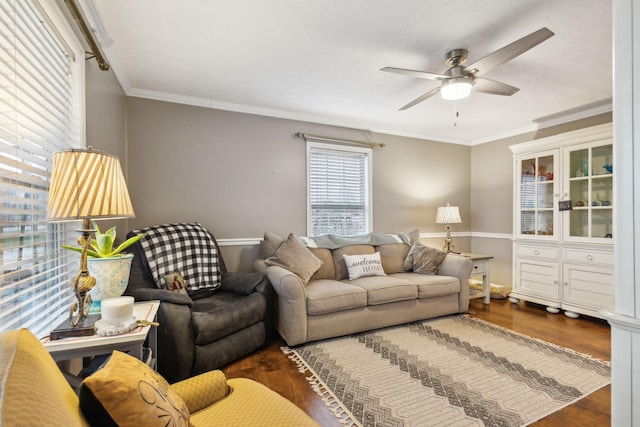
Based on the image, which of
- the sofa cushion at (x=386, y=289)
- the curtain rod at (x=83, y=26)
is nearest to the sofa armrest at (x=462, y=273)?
the sofa cushion at (x=386, y=289)

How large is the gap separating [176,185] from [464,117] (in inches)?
140

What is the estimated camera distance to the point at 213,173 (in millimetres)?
3385

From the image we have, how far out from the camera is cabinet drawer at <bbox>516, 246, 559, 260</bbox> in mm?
3612

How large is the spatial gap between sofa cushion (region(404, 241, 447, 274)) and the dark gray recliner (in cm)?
179

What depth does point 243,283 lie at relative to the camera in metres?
2.75

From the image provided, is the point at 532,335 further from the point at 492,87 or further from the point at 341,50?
the point at 341,50

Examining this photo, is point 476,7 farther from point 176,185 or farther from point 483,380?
point 176,185

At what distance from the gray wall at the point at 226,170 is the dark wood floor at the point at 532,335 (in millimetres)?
1344

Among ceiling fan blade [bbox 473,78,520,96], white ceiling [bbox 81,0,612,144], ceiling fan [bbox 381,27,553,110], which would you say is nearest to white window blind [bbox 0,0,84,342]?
white ceiling [bbox 81,0,612,144]

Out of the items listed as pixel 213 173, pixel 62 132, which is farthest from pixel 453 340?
pixel 62 132

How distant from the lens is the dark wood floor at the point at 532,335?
5.78 ft

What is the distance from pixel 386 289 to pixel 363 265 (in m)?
0.45

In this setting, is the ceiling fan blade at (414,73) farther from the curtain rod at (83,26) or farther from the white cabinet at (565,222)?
the white cabinet at (565,222)

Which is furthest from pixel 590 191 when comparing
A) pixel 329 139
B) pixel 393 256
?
pixel 329 139
